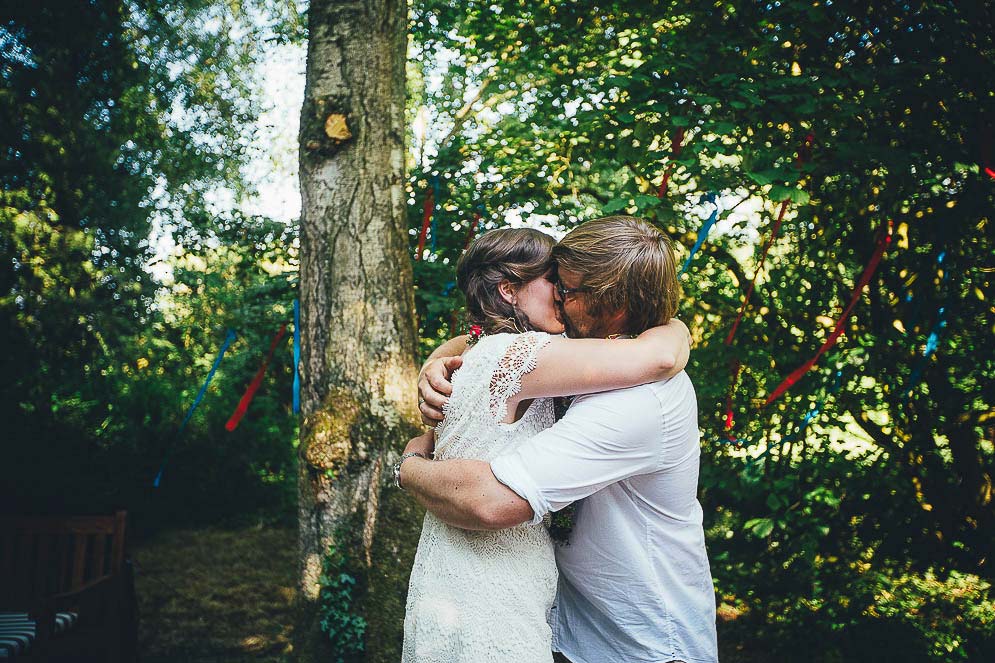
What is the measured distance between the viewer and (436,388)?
163cm

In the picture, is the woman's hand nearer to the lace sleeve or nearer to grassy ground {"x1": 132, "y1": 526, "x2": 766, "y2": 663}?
the lace sleeve

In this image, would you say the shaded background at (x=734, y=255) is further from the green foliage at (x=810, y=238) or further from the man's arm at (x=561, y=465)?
the man's arm at (x=561, y=465)

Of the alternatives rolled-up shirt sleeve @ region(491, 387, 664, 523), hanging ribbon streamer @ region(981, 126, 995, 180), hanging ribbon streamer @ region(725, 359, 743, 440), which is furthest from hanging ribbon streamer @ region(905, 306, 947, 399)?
rolled-up shirt sleeve @ region(491, 387, 664, 523)

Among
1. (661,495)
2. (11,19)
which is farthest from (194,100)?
(661,495)

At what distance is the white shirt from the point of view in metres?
1.38

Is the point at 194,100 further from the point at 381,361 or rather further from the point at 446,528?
the point at 446,528

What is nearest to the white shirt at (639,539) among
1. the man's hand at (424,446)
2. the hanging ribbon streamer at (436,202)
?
the man's hand at (424,446)

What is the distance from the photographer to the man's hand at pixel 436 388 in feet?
5.28

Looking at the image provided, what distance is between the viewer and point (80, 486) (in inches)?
281

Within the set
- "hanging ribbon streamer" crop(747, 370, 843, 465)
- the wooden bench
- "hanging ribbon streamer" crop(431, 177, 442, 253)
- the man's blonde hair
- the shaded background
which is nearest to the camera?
the man's blonde hair

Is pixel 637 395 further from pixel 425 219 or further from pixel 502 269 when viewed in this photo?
pixel 425 219

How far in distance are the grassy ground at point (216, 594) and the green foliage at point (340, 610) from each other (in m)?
1.43

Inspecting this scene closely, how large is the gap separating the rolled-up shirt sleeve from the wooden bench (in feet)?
11.2

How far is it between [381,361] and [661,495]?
187 cm
